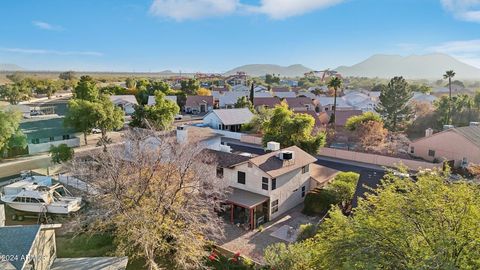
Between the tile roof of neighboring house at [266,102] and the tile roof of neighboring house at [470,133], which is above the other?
the tile roof of neighboring house at [266,102]

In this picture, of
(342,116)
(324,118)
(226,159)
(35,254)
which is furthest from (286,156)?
(324,118)

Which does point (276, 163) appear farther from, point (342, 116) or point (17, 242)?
point (342, 116)

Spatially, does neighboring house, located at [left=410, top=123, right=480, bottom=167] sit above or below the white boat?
above

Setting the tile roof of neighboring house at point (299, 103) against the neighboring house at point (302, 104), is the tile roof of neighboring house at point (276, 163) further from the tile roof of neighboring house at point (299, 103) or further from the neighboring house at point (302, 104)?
the neighboring house at point (302, 104)

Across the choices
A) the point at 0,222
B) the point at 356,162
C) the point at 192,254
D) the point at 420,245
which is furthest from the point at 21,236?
the point at 356,162

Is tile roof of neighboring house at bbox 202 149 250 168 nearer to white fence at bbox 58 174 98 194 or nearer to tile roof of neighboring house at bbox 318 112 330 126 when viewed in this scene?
white fence at bbox 58 174 98 194

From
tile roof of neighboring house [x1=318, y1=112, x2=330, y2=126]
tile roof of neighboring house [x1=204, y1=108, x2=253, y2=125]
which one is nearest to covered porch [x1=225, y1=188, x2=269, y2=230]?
tile roof of neighboring house [x1=204, y1=108, x2=253, y2=125]

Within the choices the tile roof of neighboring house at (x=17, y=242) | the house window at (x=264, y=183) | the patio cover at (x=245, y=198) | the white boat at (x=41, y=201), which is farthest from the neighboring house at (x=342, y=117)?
the tile roof of neighboring house at (x=17, y=242)
